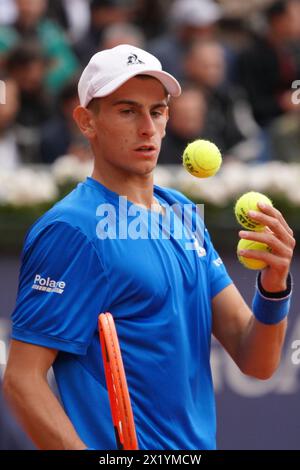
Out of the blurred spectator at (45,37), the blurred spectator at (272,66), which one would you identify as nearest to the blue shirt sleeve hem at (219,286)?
the blurred spectator at (272,66)

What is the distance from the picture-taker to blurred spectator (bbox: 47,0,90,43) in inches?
381

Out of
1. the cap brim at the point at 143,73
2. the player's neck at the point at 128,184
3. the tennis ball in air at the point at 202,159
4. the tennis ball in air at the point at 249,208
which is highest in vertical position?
the cap brim at the point at 143,73

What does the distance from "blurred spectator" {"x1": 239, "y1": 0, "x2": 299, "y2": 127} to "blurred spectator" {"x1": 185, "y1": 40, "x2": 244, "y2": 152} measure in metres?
0.21

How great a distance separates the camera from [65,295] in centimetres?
356

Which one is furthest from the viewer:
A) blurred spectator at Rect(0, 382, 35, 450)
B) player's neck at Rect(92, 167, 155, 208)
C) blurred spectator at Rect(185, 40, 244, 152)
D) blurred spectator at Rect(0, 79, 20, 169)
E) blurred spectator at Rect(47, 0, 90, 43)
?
blurred spectator at Rect(47, 0, 90, 43)

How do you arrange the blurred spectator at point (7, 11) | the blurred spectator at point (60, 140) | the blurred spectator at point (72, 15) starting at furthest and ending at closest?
1. the blurred spectator at point (72, 15)
2. the blurred spectator at point (7, 11)
3. the blurred spectator at point (60, 140)

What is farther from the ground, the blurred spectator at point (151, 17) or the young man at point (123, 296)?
the blurred spectator at point (151, 17)

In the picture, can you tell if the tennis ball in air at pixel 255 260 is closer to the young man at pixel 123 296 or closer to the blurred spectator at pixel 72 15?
the young man at pixel 123 296

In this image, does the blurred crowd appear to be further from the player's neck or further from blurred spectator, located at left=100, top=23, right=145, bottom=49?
the player's neck

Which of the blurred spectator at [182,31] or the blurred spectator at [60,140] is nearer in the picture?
the blurred spectator at [60,140]

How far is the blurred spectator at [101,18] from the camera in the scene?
376 inches

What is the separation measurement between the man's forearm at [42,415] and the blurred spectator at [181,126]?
482 centimetres

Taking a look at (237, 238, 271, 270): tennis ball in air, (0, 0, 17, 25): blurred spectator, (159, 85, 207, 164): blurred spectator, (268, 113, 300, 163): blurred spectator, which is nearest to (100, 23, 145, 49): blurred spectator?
(0, 0, 17, 25): blurred spectator

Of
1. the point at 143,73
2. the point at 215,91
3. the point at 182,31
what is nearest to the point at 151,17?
the point at 182,31
